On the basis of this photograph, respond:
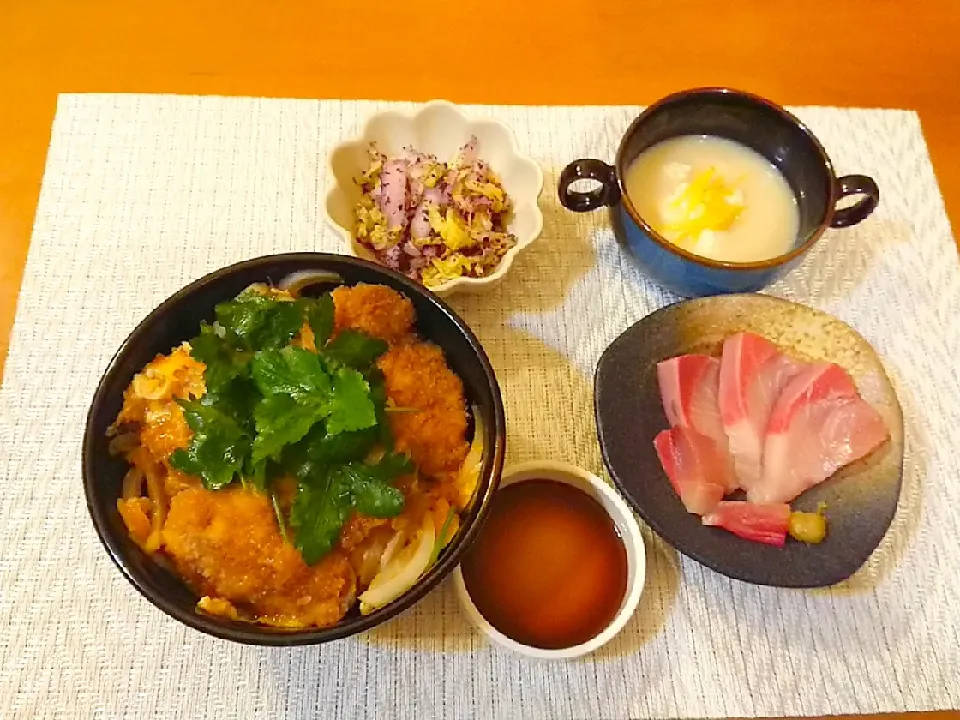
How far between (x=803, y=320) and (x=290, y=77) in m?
0.96

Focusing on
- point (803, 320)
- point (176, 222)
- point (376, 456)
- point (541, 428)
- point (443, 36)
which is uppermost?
point (443, 36)

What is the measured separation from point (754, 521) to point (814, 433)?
0.55 ft

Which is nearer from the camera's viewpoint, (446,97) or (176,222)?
(176,222)

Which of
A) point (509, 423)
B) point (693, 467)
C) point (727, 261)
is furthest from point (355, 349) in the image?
point (727, 261)

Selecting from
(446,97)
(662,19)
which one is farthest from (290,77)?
(662,19)

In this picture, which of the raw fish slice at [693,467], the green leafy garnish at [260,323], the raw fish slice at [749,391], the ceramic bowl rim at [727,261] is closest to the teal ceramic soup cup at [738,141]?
the ceramic bowl rim at [727,261]

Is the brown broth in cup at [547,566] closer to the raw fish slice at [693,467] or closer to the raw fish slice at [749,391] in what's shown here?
the raw fish slice at [693,467]

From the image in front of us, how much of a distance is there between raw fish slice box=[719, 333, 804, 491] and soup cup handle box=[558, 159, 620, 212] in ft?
0.90

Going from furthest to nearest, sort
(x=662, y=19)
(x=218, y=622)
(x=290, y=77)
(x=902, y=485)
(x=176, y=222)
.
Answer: (x=662, y=19) < (x=290, y=77) < (x=176, y=222) < (x=902, y=485) < (x=218, y=622)

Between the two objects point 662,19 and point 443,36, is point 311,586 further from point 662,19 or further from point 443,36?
point 662,19

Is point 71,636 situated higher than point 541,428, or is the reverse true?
point 541,428

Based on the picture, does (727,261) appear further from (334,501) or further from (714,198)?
(334,501)

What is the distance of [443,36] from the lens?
1.56 metres

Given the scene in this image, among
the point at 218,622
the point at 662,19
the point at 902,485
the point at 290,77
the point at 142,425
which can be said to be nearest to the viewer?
the point at 218,622
